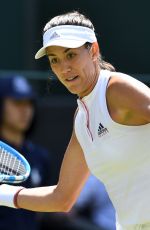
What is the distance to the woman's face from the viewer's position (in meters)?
4.39

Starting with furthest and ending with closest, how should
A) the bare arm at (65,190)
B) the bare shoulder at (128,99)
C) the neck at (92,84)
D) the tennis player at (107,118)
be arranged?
1. the bare arm at (65,190)
2. the neck at (92,84)
3. the tennis player at (107,118)
4. the bare shoulder at (128,99)

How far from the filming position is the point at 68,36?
14.5 ft

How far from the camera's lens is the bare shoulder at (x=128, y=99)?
4176 mm

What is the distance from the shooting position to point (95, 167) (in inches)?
177

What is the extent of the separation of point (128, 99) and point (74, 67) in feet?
1.10

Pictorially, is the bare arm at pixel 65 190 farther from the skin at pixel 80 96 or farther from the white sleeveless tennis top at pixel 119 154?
the white sleeveless tennis top at pixel 119 154

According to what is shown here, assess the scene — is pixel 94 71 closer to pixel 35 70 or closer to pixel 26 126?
pixel 26 126

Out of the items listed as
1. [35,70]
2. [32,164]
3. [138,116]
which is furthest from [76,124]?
[35,70]

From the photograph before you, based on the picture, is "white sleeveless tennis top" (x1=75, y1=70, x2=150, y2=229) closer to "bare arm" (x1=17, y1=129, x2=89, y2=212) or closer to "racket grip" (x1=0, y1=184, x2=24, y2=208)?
"bare arm" (x1=17, y1=129, x2=89, y2=212)

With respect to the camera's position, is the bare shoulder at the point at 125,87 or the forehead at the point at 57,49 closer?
the bare shoulder at the point at 125,87

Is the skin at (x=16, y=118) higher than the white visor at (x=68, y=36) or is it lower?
lower

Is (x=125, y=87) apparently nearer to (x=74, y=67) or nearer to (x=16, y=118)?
(x=74, y=67)

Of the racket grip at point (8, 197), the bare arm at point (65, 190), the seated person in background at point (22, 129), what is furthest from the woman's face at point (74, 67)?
the seated person in background at point (22, 129)

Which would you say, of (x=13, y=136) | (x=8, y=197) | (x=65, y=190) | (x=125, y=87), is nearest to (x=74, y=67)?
(x=125, y=87)
